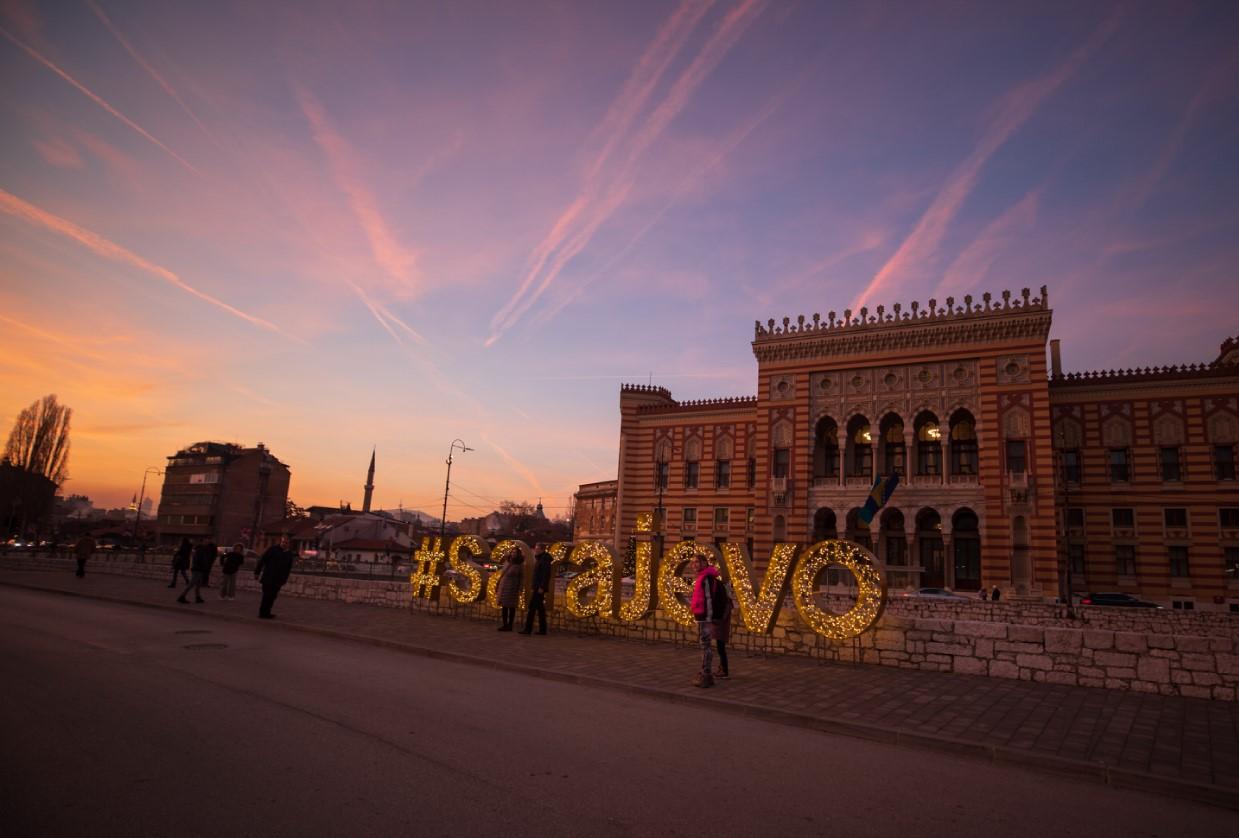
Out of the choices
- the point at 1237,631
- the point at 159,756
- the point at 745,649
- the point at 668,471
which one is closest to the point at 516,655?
the point at 745,649

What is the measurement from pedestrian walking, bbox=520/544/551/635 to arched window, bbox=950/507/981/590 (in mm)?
28966

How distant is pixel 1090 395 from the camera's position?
37.9 meters

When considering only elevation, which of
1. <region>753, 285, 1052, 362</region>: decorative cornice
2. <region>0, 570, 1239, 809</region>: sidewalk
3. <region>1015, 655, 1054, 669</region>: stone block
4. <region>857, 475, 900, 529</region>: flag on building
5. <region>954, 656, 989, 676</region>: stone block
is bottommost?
<region>0, 570, 1239, 809</region>: sidewalk

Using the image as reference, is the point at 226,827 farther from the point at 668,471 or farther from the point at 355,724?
the point at 668,471

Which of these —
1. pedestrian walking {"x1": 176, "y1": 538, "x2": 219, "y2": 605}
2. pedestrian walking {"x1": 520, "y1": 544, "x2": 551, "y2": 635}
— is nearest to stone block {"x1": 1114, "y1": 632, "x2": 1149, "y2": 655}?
pedestrian walking {"x1": 520, "y1": 544, "x2": 551, "y2": 635}

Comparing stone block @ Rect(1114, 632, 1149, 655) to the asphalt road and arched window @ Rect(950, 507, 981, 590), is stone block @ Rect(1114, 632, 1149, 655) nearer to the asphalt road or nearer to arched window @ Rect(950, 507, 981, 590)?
the asphalt road

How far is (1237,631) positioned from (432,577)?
2367 centimetres

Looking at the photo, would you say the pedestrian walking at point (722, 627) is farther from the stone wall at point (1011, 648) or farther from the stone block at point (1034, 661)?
the stone block at point (1034, 661)

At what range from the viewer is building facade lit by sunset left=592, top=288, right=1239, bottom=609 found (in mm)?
34812

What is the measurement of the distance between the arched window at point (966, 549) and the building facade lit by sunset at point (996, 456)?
8 centimetres

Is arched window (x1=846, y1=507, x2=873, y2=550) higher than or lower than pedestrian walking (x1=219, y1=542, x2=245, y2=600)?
higher

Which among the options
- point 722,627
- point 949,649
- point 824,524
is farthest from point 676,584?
point 824,524

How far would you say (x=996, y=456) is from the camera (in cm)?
3634

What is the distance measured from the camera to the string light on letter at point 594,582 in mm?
15820
